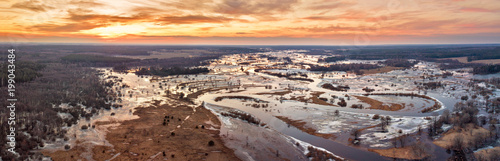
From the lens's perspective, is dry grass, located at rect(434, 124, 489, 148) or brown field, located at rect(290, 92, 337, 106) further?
brown field, located at rect(290, 92, 337, 106)

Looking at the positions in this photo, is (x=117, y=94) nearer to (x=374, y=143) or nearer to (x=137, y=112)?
(x=137, y=112)

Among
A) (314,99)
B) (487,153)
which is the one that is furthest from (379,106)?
(487,153)

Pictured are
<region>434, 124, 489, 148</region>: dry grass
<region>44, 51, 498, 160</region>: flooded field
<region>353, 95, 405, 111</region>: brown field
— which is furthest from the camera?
<region>353, 95, 405, 111</region>: brown field

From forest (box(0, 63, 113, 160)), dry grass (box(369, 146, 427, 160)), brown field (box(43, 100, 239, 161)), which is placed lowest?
dry grass (box(369, 146, 427, 160))

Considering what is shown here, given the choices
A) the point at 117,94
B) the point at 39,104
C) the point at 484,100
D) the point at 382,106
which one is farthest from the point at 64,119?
the point at 484,100

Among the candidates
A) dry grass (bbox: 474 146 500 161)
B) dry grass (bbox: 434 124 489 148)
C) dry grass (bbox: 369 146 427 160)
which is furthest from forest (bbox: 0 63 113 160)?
dry grass (bbox: 474 146 500 161)

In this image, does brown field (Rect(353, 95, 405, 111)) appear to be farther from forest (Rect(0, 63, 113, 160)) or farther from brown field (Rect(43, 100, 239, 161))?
Result: forest (Rect(0, 63, 113, 160))

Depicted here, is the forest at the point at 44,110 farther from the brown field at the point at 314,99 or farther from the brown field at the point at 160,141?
the brown field at the point at 314,99
